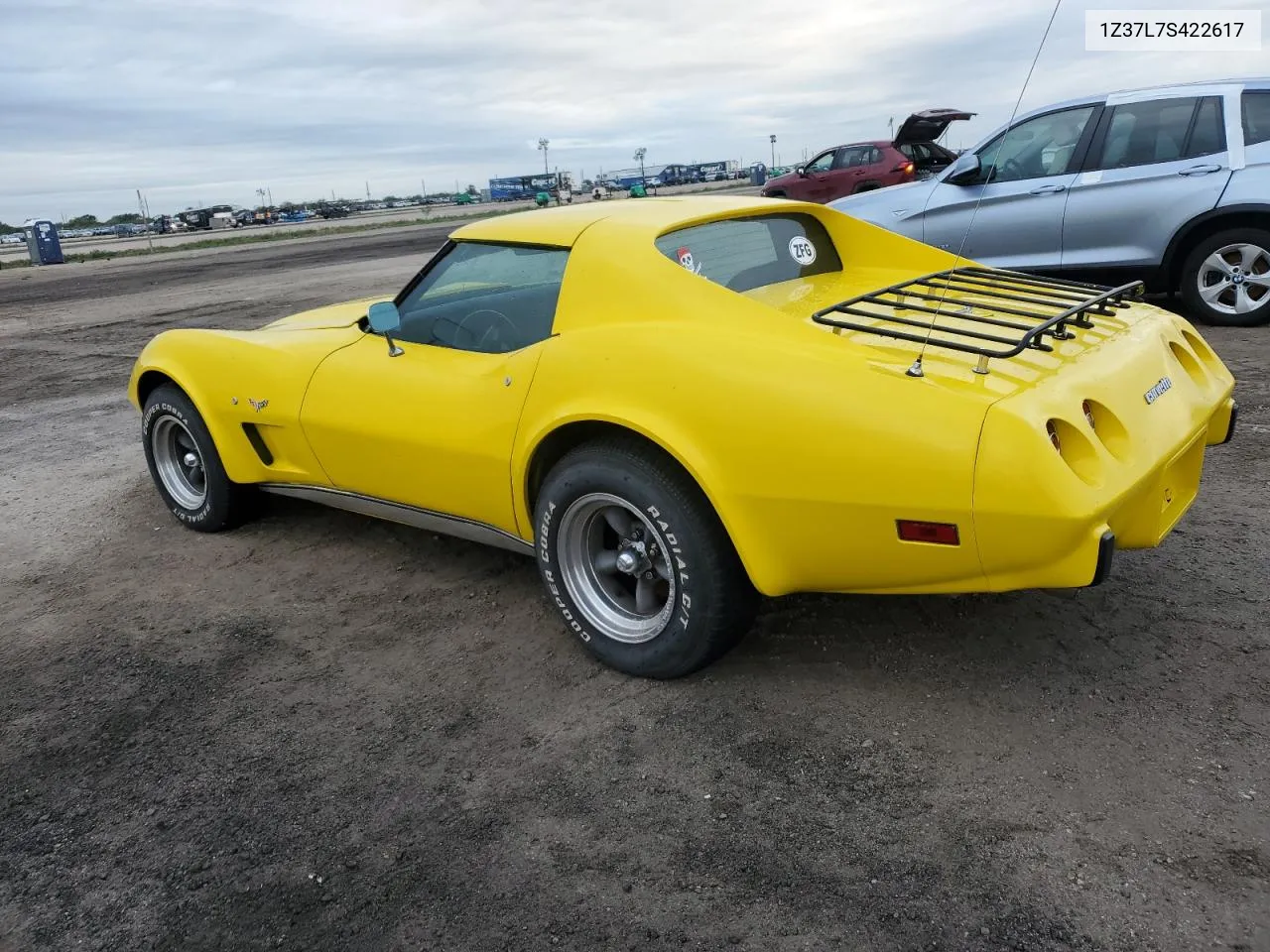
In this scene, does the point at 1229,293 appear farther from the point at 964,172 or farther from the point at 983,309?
the point at 983,309

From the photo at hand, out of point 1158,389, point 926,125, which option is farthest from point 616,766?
point 926,125

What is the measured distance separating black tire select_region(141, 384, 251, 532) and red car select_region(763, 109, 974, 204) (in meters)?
14.4

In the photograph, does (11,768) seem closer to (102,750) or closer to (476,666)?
(102,750)

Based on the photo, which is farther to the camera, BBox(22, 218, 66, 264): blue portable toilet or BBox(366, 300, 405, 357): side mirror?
BBox(22, 218, 66, 264): blue portable toilet

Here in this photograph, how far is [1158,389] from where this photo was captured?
2807 mm

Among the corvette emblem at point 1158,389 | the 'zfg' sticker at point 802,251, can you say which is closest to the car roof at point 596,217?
the 'zfg' sticker at point 802,251

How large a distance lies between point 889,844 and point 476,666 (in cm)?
148

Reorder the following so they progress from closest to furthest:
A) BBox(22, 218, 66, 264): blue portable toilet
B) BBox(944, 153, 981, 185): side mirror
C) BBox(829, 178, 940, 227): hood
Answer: BBox(944, 153, 981, 185): side mirror, BBox(829, 178, 940, 227): hood, BBox(22, 218, 66, 264): blue portable toilet

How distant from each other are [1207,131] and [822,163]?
Answer: 11.8 m

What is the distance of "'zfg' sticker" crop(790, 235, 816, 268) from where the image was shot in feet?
12.1

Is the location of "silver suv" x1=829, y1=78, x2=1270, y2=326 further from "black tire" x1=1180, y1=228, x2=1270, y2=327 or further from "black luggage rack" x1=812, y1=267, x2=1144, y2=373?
"black luggage rack" x1=812, y1=267, x2=1144, y2=373

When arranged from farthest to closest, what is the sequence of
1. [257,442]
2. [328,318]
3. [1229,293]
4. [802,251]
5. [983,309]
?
1. [1229,293]
2. [328,318]
3. [257,442]
4. [802,251]
5. [983,309]

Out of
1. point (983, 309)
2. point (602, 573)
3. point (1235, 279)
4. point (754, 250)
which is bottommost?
point (602, 573)

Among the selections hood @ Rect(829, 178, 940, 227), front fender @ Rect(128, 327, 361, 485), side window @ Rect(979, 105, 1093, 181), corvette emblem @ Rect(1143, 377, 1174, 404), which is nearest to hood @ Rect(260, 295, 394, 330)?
front fender @ Rect(128, 327, 361, 485)
